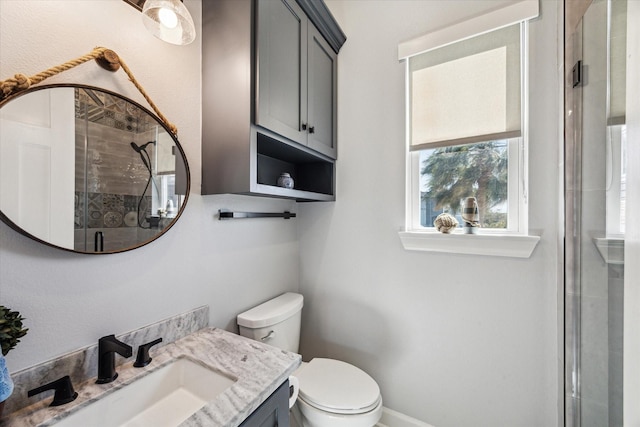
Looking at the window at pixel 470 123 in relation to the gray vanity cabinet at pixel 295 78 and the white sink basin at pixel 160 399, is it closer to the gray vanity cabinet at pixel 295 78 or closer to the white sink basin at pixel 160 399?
the gray vanity cabinet at pixel 295 78

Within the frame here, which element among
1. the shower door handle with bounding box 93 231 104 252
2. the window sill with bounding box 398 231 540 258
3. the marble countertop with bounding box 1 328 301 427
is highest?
the shower door handle with bounding box 93 231 104 252

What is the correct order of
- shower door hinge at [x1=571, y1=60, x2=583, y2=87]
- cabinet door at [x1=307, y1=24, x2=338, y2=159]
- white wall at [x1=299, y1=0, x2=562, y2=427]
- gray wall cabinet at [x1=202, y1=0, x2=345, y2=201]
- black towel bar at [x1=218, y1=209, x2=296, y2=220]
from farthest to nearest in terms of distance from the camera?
cabinet door at [x1=307, y1=24, x2=338, y2=159] < black towel bar at [x1=218, y1=209, x2=296, y2=220] < white wall at [x1=299, y1=0, x2=562, y2=427] < gray wall cabinet at [x1=202, y1=0, x2=345, y2=201] < shower door hinge at [x1=571, y1=60, x2=583, y2=87]

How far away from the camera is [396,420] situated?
58.3 inches

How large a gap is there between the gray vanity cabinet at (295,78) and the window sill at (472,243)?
0.71 meters

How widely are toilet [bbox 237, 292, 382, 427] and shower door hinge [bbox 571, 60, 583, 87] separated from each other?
1515 millimetres

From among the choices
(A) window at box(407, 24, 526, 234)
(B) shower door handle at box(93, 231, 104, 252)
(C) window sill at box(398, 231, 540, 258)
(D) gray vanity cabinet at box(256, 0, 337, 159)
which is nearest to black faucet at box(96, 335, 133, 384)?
(B) shower door handle at box(93, 231, 104, 252)

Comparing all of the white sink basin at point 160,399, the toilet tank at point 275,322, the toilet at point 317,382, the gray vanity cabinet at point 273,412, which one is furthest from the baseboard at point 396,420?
the white sink basin at point 160,399

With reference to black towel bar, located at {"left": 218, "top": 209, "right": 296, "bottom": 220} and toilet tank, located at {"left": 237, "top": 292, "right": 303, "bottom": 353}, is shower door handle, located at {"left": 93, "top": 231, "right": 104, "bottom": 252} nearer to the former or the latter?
black towel bar, located at {"left": 218, "top": 209, "right": 296, "bottom": 220}

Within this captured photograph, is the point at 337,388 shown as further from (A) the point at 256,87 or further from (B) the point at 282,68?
(B) the point at 282,68

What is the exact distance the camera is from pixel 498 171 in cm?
129

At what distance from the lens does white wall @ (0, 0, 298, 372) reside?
71 cm

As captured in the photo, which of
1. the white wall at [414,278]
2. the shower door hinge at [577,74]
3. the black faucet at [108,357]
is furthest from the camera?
the white wall at [414,278]

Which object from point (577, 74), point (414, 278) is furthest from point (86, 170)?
point (577, 74)

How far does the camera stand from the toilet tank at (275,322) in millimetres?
1281
